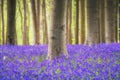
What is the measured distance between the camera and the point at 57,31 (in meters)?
12.8

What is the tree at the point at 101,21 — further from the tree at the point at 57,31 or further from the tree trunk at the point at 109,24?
the tree at the point at 57,31

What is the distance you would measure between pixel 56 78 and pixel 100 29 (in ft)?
74.8

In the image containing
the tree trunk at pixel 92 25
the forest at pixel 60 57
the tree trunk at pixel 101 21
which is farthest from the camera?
the tree trunk at pixel 101 21

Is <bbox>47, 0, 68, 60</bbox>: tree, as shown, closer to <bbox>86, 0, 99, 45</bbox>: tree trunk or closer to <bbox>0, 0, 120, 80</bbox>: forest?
<bbox>0, 0, 120, 80</bbox>: forest

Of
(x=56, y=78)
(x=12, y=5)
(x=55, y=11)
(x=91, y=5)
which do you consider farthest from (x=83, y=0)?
(x=56, y=78)

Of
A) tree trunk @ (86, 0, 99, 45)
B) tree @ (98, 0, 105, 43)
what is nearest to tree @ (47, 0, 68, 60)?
tree trunk @ (86, 0, 99, 45)

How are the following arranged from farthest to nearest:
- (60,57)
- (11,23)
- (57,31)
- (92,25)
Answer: (11,23)
(92,25)
(57,31)
(60,57)

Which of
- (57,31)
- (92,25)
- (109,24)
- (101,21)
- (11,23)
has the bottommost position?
(57,31)

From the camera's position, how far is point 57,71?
888cm

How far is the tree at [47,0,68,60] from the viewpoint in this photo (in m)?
12.8

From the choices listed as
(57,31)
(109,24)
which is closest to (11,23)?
(109,24)

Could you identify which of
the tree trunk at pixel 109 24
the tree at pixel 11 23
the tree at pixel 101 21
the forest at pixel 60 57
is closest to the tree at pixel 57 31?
the forest at pixel 60 57

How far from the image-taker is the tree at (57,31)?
1278cm

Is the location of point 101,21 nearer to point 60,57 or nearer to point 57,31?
point 57,31
